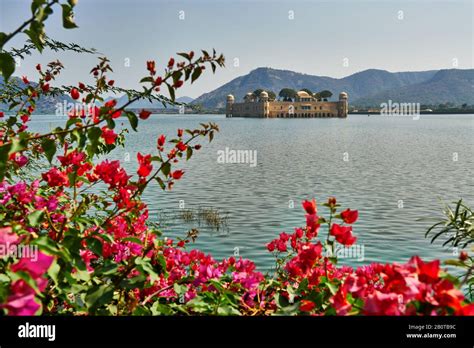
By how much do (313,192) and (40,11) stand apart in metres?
18.9

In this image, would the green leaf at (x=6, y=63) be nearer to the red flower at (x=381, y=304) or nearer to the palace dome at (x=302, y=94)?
the red flower at (x=381, y=304)

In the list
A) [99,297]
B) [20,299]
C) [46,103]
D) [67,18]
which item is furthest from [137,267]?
[46,103]

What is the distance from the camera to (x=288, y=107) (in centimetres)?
16200

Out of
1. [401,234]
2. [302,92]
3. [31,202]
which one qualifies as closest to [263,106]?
[302,92]

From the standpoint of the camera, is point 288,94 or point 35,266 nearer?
point 35,266

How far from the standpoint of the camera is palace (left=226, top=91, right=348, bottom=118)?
158875mm

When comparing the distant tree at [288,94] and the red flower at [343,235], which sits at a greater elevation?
the distant tree at [288,94]

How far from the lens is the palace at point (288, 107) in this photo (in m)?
159

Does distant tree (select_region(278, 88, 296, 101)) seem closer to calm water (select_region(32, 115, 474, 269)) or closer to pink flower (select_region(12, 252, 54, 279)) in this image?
calm water (select_region(32, 115, 474, 269))

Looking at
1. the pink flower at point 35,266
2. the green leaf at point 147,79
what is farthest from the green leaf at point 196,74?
the pink flower at point 35,266

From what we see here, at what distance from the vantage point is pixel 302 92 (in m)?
170

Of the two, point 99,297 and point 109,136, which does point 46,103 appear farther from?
point 99,297

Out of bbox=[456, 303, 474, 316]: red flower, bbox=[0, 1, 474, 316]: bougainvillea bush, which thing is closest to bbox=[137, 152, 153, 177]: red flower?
bbox=[0, 1, 474, 316]: bougainvillea bush
